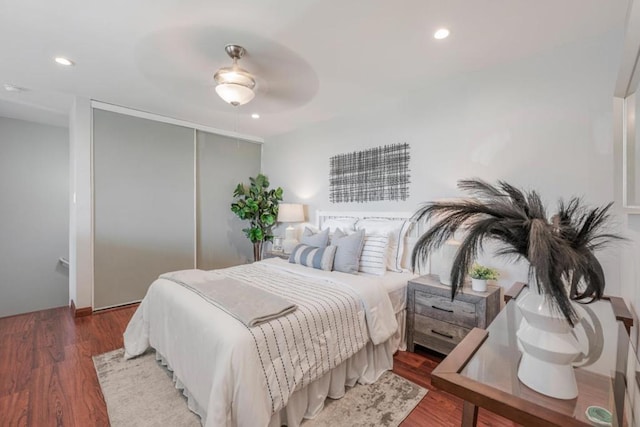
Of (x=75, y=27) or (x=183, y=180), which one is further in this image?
(x=183, y=180)

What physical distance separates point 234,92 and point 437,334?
2541 mm

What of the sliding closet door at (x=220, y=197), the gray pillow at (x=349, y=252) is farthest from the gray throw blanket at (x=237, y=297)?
the sliding closet door at (x=220, y=197)

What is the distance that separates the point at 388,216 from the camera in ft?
9.97

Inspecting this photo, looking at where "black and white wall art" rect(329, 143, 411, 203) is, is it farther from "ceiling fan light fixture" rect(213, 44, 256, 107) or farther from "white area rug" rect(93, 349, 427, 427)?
"white area rug" rect(93, 349, 427, 427)

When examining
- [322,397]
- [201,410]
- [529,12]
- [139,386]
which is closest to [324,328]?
[322,397]

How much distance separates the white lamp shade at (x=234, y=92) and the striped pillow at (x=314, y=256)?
1.53 m

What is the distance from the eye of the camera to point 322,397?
68.1 inches

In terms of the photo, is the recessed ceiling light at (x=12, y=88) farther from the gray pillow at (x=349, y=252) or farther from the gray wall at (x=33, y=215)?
the gray pillow at (x=349, y=252)

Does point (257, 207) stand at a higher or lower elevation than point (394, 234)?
higher

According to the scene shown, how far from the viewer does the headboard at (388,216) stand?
2.81 m

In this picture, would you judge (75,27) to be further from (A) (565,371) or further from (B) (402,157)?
(A) (565,371)

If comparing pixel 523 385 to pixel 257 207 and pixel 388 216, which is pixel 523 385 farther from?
pixel 257 207

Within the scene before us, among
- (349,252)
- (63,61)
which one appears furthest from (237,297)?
(63,61)

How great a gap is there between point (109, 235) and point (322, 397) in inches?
126
